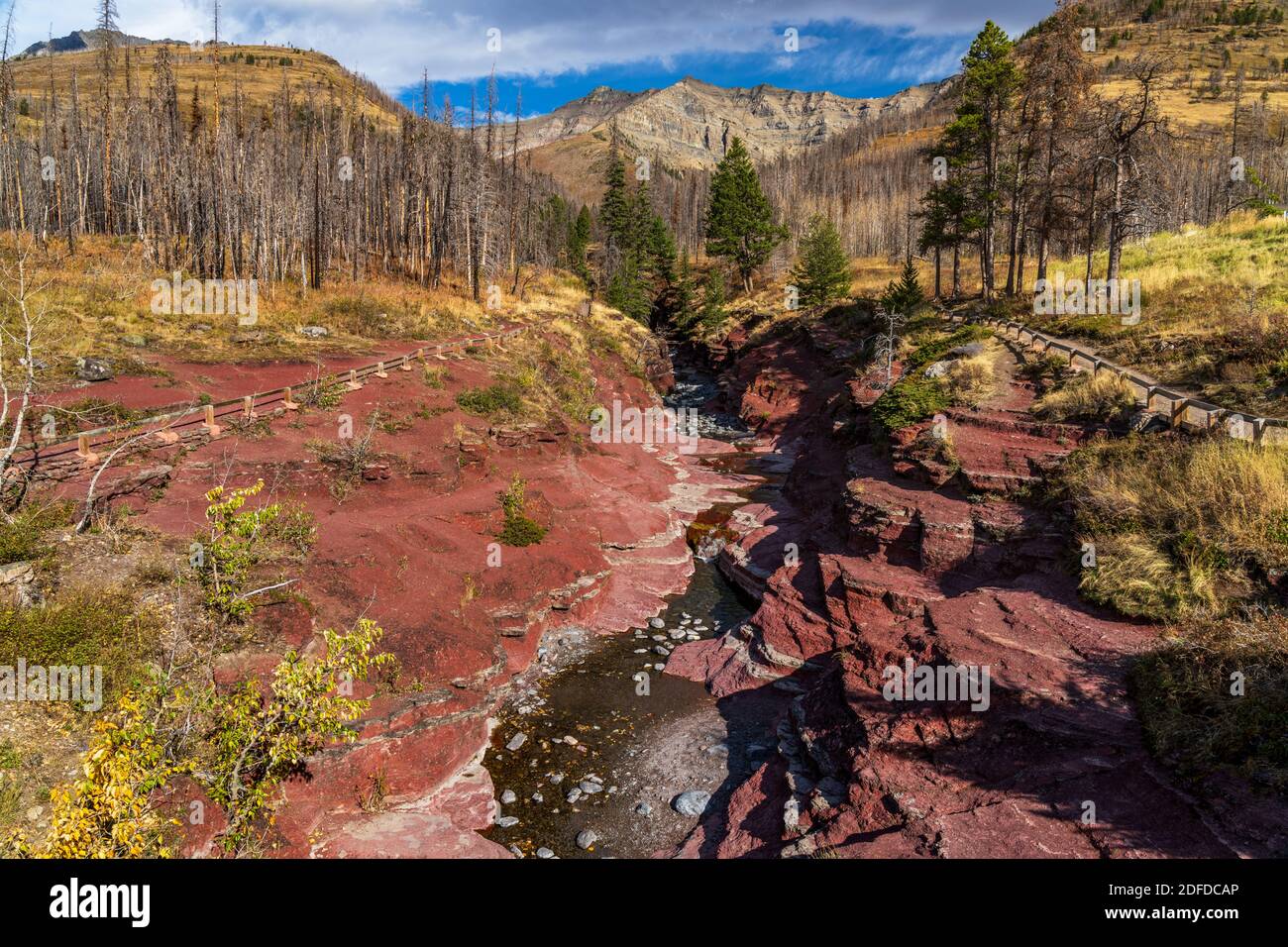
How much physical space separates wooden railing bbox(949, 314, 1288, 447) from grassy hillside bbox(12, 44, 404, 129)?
408ft

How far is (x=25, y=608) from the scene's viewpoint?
11320mm

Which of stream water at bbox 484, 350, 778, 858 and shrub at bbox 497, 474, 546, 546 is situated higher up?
shrub at bbox 497, 474, 546, 546

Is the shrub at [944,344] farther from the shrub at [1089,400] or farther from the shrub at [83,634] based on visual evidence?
the shrub at [83,634]

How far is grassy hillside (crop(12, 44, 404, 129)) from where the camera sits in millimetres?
121938

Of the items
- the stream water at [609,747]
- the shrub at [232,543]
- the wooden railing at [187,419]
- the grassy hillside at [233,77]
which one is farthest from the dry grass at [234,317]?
the grassy hillside at [233,77]

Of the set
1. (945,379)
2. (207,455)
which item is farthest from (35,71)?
(945,379)

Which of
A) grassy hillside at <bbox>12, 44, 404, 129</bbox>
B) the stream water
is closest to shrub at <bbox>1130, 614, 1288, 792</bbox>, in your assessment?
the stream water

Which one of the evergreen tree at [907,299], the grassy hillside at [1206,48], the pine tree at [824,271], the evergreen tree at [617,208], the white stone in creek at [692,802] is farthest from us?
the grassy hillside at [1206,48]

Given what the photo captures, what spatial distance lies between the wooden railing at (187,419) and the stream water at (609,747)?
1197 centimetres

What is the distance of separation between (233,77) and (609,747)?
16843 centimetres

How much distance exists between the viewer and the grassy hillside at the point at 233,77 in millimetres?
121938

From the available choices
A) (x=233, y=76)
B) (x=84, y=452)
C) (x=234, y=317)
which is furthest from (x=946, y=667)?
(x=233, y=76)

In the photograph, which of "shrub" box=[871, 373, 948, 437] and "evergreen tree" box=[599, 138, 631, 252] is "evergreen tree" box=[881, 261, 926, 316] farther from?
"evergreen tree" box=[599, 138, 631, 252]

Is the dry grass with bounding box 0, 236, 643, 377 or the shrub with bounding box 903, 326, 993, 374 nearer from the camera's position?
the dry grass with bounding box 0, 236, 643, 377
